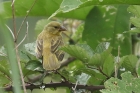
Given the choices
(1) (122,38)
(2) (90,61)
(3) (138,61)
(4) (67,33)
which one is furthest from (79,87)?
(4) (67,33)

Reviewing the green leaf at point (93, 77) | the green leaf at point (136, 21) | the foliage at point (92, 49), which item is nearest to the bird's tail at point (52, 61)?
the foliage at point (92, 49)

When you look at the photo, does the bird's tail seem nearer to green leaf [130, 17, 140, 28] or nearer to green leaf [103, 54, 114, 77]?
green leaf [103, 54, 114, 77]

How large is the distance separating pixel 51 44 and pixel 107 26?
0.67 m

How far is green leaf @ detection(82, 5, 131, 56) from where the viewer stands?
373 centimetres

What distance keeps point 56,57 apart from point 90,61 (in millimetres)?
1063

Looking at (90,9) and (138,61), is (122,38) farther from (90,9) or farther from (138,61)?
(138,61)

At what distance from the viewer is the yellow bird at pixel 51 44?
367 cm

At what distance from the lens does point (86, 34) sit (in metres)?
3.77

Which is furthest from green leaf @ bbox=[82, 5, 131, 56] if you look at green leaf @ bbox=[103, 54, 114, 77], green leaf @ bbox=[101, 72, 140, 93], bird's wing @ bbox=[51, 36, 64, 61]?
green leaf @ bbox=[101, 72, 140, 93]

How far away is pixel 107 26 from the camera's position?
150 inches

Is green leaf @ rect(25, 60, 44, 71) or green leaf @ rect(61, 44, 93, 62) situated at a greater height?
green leaf @ rect(61, 44, 93, 62)

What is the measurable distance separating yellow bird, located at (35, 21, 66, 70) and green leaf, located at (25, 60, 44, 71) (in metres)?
0.12

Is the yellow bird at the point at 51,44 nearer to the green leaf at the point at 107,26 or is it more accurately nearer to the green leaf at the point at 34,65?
the green leaf at the point at 34,65

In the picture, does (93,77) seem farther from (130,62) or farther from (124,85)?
(124,85)
